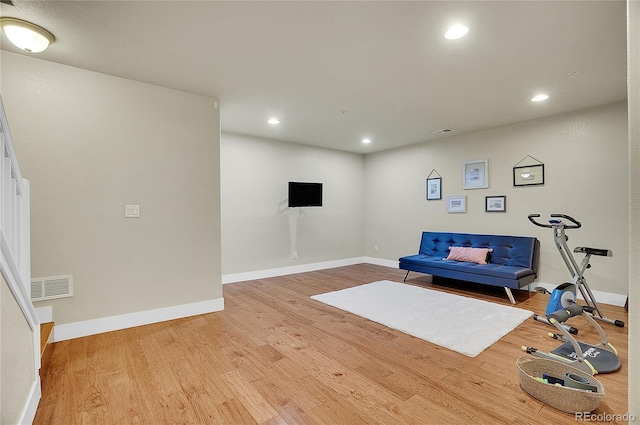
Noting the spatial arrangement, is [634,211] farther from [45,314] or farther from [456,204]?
[456,204]

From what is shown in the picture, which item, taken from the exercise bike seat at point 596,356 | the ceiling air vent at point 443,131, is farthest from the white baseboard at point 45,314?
the ceiling air vent at point 443,131

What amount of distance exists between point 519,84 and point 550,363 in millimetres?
2703

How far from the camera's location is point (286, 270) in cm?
568

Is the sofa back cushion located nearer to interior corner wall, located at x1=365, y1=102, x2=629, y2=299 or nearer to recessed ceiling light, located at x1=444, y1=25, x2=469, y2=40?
interior corner wall, located at x1=365, y1=102, x2=629, y2=299

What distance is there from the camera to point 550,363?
6.70ft

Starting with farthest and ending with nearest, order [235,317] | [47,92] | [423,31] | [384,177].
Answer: [384,177] → [235,317] → [47,92] → [423,31]

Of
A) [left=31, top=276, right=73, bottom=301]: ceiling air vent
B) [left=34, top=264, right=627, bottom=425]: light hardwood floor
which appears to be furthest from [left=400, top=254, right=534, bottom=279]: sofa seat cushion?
[left=31, top=276, right=73, bottom=301]: ceiling air vent

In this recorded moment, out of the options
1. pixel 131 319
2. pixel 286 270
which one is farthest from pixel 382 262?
pixel 131 319

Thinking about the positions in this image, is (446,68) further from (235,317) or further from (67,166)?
(67,166)

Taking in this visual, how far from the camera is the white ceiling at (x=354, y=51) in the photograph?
2010 millimetres

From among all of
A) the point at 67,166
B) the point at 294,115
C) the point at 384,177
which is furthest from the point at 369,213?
the point at 67,166

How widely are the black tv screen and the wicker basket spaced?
4.27m

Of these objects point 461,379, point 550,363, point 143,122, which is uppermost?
point 143,122

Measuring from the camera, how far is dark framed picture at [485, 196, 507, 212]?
4723 mm
